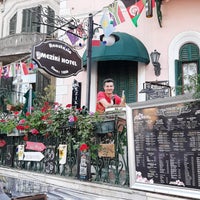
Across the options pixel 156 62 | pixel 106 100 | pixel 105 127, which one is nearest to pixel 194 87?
pixel 105 127

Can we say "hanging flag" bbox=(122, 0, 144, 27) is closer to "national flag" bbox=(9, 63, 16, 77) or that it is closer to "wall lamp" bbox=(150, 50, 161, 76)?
"wall lamp" bbox=(150, 50, 161, 76)

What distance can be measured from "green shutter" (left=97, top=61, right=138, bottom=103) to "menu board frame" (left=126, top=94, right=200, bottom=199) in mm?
4881

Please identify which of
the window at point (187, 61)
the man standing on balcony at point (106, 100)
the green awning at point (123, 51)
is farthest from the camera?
the window at point (187, 61)

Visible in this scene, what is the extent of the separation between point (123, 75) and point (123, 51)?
1.13m

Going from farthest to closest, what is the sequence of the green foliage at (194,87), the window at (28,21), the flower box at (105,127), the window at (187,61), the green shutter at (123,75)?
the window at (28,21) < the green shutter at (123,75) < the window at (187,61) < the flower box at (105,127) < the green foliage at (194,87)

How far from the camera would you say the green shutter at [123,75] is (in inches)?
344

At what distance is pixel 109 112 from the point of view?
14.1 feet

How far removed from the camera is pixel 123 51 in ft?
26.1

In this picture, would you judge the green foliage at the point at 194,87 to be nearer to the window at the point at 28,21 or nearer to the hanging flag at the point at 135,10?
the hanging flag at the point at 135,10

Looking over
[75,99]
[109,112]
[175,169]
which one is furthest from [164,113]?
[75,99]

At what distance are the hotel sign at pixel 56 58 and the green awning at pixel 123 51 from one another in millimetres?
1825

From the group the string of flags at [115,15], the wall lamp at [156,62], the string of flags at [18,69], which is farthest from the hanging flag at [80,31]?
the wall lamp at [156,62]

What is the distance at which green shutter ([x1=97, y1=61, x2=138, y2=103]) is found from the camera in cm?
875

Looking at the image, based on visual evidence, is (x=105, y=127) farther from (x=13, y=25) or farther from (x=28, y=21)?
(x=13, y=25)
